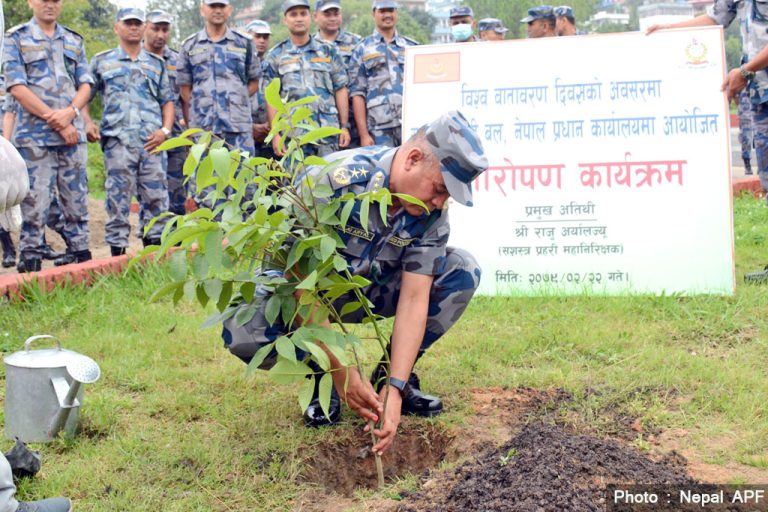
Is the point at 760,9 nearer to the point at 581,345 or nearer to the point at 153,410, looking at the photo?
the point at 581,345

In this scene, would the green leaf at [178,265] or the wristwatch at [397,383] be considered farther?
the wristwatch at [397,383]

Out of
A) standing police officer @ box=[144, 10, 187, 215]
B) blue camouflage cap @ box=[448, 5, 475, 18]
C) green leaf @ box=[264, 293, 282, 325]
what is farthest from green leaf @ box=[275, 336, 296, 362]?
blue camouflage cap @ box=[448, 5, 475, 18]

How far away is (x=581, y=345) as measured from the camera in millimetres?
3939

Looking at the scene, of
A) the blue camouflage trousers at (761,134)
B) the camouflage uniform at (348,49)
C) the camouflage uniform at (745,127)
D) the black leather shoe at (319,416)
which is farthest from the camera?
the camouflage uniform at (745,127)

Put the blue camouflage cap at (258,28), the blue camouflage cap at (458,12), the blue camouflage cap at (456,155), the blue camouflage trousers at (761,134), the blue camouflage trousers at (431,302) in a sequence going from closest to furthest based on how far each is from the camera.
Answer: the blue camouflage cap at (456,155)
the blue camouflage trousers at (431,302)
the blue camouflage trousers at (761,134)
the blue camouflage cap at (258,28)
the blue camouflage cap at (458,12)

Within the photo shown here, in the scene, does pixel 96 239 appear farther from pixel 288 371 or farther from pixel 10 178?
pixel 10 178

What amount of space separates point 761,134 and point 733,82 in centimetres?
33

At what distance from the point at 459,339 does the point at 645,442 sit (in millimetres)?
1319

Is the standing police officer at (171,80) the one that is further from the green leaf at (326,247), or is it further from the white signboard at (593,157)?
the green leaf at (326,247)

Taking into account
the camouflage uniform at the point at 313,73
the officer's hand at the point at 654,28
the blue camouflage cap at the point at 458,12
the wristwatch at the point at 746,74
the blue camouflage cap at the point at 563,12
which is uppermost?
the blue camouflage cap at the point at 458,12

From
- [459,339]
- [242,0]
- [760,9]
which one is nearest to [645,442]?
[459,339]

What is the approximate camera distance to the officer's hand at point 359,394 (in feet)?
9.11

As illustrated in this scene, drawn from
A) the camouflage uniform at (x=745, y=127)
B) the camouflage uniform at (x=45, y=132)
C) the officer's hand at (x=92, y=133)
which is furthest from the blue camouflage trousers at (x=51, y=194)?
the camouflage uniform at (x=745, y=127)

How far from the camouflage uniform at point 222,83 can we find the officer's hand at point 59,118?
3.43 feet
